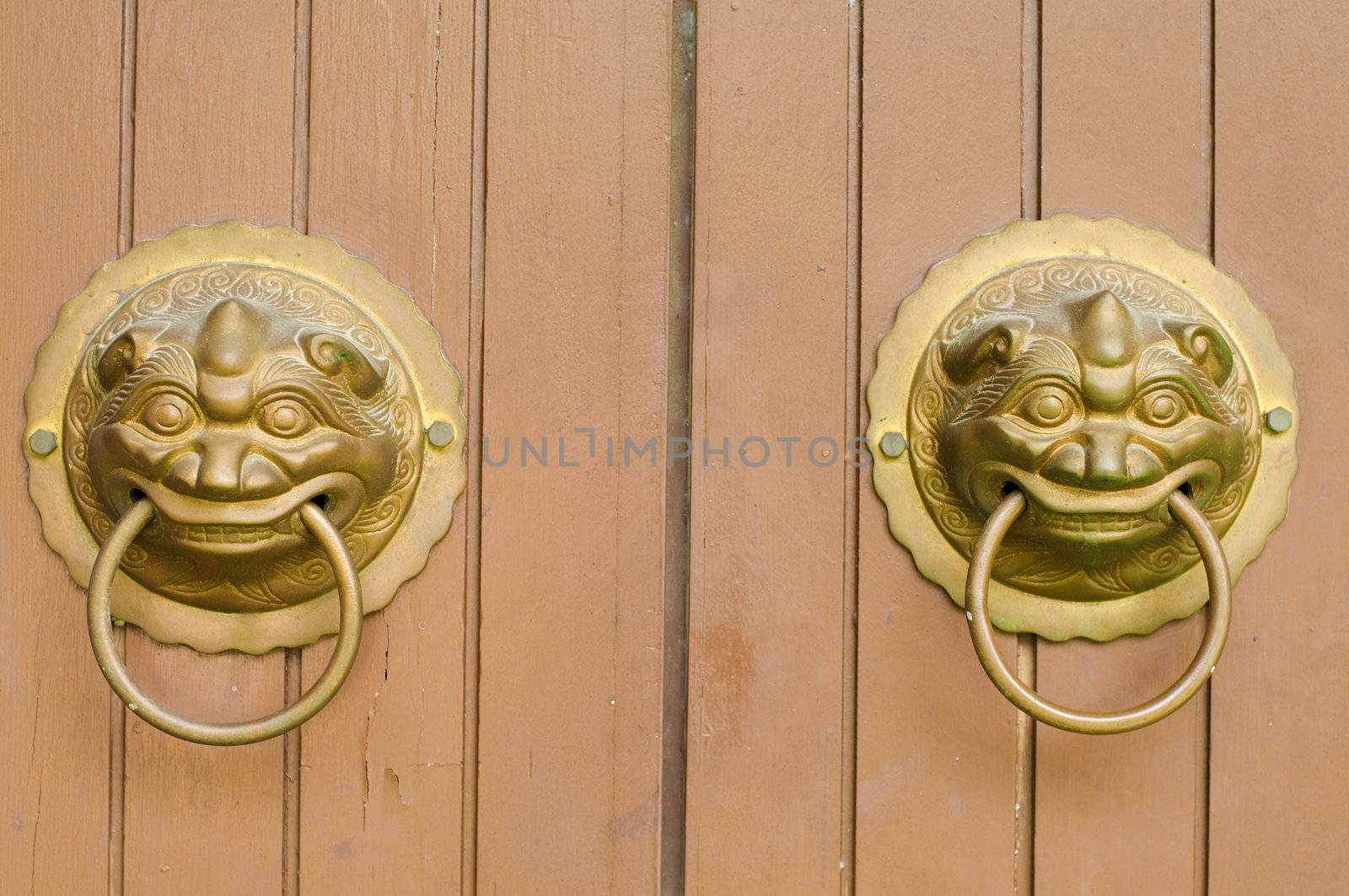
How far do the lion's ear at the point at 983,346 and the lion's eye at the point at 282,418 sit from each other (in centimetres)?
36

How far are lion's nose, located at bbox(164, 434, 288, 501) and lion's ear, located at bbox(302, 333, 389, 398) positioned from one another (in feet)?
0.20

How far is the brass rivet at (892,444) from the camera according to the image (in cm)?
60

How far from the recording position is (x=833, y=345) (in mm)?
611

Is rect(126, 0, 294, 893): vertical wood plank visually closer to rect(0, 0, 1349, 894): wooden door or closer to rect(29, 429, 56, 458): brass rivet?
rect(0, 0, 1349, 894): wooden door

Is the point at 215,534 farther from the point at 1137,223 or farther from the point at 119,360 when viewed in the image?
the point at 1137,223

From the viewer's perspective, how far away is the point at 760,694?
0.61 m

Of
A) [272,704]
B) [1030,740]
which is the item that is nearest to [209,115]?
[272,704]

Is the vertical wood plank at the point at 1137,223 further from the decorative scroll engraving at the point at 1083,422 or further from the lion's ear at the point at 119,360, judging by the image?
the lion's ear at the point at 119,360

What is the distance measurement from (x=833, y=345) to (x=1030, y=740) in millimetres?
263

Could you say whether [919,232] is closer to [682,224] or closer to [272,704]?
[682,224]

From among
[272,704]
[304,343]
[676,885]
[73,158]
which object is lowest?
[676,885]

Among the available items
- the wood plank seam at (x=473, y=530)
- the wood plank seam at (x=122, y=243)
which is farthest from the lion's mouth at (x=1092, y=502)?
the wood plank seam at (x=122, y=243)

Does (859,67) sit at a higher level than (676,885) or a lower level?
higher

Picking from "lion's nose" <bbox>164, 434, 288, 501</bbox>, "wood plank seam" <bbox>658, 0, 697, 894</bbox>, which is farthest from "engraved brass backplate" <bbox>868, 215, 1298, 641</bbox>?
"lion's nose" <bbox>164, 434, 288, 501</bbox>
